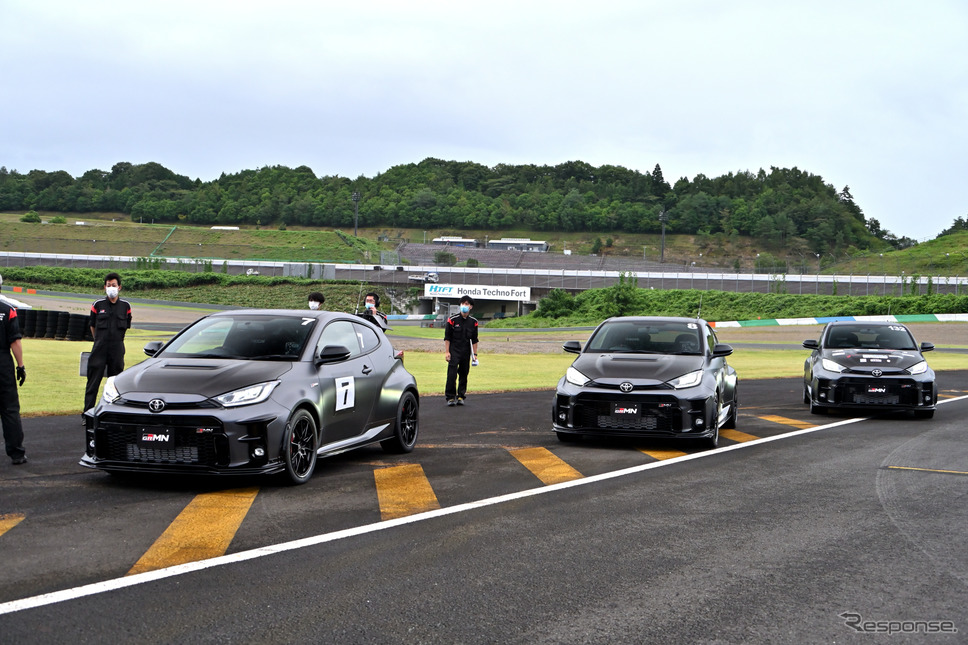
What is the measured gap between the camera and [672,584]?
17.8ft

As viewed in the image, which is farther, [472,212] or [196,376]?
[472,212]

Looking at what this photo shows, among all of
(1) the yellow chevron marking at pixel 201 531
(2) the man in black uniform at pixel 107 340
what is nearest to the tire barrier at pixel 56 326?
(2) the man in black uniform at pixel 107 340

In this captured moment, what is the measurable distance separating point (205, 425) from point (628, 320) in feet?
22.8

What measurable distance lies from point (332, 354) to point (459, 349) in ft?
24.6

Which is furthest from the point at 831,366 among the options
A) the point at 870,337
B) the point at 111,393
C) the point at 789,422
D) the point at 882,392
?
the point at 111,393

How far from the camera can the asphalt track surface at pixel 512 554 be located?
4.64 meters

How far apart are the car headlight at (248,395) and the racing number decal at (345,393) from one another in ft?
3.28

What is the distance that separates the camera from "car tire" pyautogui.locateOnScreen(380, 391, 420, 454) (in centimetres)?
1048

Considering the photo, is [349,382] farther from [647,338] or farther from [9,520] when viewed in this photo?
[647,338]

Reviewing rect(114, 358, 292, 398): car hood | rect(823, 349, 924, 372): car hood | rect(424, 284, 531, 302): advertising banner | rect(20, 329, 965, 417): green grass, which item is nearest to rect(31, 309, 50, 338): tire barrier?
rect(20, 329, 965, 417): green grass

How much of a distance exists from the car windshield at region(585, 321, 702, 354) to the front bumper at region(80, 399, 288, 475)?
5.73 metres

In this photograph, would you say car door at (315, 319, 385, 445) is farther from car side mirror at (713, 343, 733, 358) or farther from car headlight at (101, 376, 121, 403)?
car side mirror at (713, 343, 733, 358)

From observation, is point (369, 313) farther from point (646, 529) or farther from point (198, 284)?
point (198, 284)

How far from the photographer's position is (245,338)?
914cm
